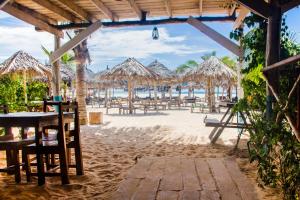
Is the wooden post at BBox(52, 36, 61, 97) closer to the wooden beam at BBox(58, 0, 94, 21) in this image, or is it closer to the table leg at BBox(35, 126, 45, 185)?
the wooden beam at BBox(58, 0, 94, 21)

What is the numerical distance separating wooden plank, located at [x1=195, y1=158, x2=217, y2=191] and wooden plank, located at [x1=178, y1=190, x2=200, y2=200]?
207 millimetres

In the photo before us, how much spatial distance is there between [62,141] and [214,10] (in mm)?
5448

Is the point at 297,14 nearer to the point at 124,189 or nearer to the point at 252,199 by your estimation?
the point at 252,199

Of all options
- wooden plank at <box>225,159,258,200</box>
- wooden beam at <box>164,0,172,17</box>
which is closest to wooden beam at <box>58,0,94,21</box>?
wooden beam at <box>164,0,172,17</box>

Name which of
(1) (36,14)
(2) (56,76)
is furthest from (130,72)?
(1) (36,14)

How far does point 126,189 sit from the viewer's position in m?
3.48

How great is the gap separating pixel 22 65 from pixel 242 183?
408 inches

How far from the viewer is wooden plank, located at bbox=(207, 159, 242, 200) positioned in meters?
3.23

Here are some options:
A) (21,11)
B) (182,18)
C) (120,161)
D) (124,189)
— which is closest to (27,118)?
(124,189)

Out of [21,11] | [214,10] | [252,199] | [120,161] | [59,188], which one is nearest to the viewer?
[252,199]

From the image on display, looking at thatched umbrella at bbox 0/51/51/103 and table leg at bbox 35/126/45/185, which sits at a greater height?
thatched umbrella at bbox 0/51/51/103

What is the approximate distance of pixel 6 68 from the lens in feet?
39.4

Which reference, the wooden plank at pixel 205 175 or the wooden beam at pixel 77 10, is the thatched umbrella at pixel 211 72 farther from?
the wooden plank at pixel 205 175

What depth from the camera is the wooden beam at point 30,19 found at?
654 centimetres
